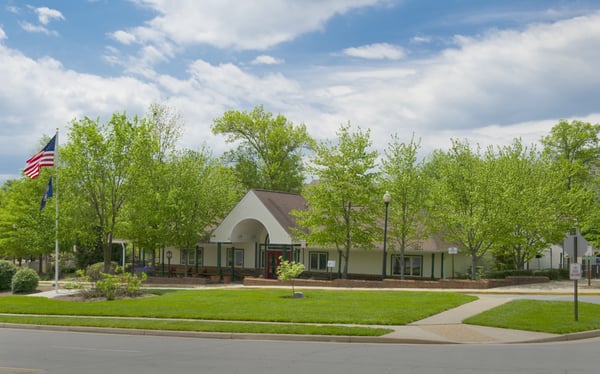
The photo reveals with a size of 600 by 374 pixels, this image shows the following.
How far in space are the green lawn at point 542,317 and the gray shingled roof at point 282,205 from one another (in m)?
21.2

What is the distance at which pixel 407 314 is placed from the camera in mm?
19516

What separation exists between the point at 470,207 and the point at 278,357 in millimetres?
24874

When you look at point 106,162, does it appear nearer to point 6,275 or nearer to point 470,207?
point 6,275

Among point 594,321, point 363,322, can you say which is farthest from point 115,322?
point 594,321

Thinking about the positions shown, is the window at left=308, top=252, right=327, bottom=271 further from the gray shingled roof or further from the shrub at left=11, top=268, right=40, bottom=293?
the shrub at left=11, top=268, right=40, bottom=293

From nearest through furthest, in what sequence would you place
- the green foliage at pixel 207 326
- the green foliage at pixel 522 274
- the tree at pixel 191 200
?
the green foliage at pixel 207 326 → the green foliage at pixel 522 274 → the tree at pixel 191 200

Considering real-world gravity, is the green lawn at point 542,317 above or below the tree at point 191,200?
below

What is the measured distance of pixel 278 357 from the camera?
519 inches

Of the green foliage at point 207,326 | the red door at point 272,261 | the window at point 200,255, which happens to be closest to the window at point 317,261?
the red door at point 272,261

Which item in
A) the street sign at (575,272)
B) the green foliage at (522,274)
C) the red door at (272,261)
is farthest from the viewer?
the red door at (272,261)

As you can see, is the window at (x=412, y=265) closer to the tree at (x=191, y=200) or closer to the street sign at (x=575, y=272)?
the tree at (x=191, y=200)

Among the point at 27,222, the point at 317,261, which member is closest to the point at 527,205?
the point at 317,261

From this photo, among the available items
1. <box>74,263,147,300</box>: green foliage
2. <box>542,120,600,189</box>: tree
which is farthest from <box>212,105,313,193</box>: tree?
<box>74,263,147,300</box>: green foliage

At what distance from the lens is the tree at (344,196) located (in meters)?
37.2
